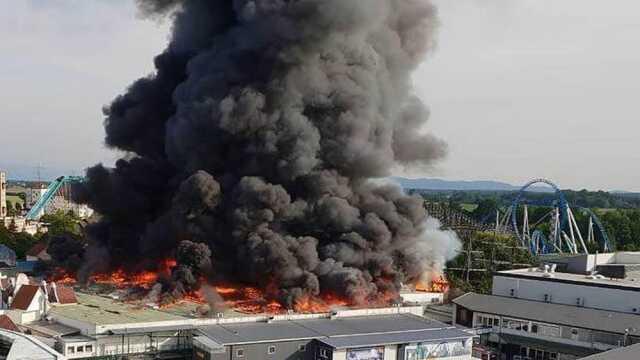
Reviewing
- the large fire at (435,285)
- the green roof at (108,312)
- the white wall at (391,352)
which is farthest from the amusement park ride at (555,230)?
the green roof at (108,312)

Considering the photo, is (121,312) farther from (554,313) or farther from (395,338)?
(554,313)

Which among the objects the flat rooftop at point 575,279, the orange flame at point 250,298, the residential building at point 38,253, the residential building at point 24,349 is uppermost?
the flat rooftop at point 575,279

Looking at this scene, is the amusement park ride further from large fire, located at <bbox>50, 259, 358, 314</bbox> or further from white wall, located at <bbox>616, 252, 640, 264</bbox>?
large fire, located at <bbox>50, 259, 358, 314</bbox>

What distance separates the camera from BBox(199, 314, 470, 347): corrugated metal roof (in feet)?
80.8

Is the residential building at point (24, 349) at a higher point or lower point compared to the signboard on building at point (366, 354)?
higher

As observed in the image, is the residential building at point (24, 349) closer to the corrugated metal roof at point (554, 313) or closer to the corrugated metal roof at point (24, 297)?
the corrugated metal roof at point (24, 297)

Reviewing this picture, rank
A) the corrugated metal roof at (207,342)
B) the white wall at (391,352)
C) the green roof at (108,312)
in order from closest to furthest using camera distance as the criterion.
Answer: the corrugated metal roof at (207,342), the green roof at (108,312), the white wall at (391,352)

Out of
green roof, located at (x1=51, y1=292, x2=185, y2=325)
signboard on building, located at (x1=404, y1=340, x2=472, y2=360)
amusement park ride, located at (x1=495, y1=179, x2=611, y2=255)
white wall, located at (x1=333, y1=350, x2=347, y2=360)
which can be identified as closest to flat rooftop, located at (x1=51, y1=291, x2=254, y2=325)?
green roof, located at (x1=51, y1=292, x2=185, y2=325)

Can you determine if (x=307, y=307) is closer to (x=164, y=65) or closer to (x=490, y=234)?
(x=164, y=65)

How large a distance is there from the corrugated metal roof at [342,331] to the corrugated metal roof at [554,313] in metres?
4.54

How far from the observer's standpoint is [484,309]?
32031 millimetres

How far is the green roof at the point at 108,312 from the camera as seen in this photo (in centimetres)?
2550

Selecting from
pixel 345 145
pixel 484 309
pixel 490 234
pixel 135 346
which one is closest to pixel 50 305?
pixel 135 346

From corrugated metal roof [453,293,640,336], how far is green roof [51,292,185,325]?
43.9 ft
